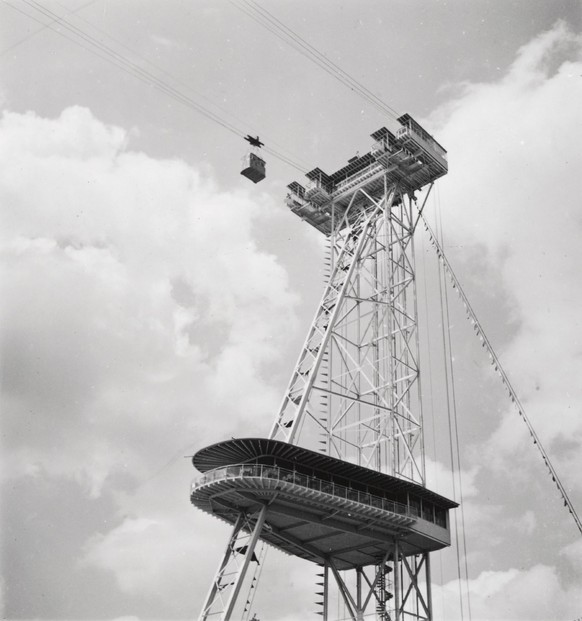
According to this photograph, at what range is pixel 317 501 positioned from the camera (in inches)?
2044

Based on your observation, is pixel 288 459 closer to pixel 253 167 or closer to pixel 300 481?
pixel 300 481

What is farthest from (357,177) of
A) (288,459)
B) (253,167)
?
(288,459)

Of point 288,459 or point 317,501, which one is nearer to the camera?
point 317,501

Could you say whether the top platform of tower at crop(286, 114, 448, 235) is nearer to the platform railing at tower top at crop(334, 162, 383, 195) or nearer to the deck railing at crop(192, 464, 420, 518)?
the platform railing at tower top at crop(334, 162, 383, 195)

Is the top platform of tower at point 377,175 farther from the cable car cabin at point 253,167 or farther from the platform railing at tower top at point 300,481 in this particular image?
the platform railing at tower top at point 300,481

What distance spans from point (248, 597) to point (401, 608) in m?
11.9

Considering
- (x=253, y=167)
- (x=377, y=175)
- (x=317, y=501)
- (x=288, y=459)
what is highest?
(x=377, y=175)

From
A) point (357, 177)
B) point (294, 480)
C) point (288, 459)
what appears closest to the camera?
point (294, 480)

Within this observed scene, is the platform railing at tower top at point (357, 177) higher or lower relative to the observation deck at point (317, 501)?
higher

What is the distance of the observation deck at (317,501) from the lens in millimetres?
51344

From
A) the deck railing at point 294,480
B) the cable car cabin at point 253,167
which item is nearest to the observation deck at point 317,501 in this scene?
the deck railing at point 294,480

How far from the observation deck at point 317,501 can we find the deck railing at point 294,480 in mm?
64

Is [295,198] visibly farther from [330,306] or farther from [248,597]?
[248,597]

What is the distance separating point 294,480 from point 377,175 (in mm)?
32772
